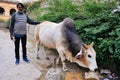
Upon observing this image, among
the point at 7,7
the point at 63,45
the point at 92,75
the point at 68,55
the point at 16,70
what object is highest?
the point at 63,45

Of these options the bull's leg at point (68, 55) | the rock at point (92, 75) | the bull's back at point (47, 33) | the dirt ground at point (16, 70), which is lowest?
the dirt ground at point (16, 70)

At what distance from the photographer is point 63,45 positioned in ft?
23.9

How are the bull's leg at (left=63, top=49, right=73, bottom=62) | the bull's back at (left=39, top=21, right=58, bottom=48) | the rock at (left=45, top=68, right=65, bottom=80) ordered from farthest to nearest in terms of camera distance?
the bull's back at (left=39, top=21, right=58, bottom=48), the bull's leg at (left=63, top=49, right=73, bottom=62), the rock at (left=45, top=68, right=65, bottom=80)

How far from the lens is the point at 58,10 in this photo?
12.3 meters

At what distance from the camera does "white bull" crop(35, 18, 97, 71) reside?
6805 mm

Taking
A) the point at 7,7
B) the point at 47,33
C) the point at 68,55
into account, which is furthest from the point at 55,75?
the point at 7,7

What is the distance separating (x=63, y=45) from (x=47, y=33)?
3.49ft

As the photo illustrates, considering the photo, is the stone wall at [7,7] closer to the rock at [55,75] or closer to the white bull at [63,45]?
the white bull at [63,45]

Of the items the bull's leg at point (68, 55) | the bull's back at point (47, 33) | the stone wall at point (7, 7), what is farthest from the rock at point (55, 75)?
the stone wall at point (7, 7)

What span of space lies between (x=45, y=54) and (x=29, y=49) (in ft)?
4.54

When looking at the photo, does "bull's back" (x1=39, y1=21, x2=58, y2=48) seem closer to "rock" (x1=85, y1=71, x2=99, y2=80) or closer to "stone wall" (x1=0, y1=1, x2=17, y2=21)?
"rock" (x1=85, y1=71, x2=99, y2=80)

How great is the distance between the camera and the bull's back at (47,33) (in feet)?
26.0

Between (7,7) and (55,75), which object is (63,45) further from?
(7,7)

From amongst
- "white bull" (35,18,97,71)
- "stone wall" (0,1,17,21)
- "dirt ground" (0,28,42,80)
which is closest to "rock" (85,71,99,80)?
"white bull" (35,18,97,71)
